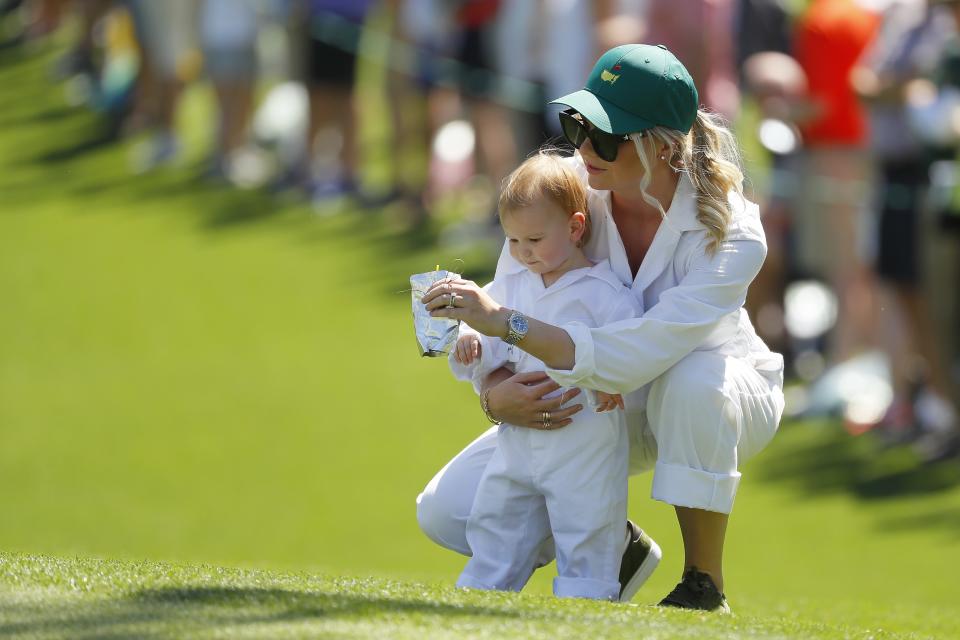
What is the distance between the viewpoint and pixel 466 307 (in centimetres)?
411

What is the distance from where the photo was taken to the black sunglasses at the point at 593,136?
14.1 ft

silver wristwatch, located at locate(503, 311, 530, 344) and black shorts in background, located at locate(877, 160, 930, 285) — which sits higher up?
silver wristwatch, located at locate(503, 311, 530, 344)

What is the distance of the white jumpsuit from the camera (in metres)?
4.17

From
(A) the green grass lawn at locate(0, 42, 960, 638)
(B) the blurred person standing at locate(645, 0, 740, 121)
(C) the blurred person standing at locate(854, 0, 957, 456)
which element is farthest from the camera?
(B) the blurred person standing at locate(645, 0, 740, 121)

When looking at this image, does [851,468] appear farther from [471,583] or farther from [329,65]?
[329,65]

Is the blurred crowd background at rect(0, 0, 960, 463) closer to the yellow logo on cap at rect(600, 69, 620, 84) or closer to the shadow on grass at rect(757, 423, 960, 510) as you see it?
the shadow on grass at rect(757, 423, 960, 510)

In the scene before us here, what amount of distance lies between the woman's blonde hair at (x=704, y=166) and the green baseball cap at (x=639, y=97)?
39 millimetres

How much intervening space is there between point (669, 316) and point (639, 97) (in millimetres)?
563

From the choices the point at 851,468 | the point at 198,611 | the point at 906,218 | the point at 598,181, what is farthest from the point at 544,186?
the point at 906,218

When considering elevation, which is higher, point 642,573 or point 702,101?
point 702,101

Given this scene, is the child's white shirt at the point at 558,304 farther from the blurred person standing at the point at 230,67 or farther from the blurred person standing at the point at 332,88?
the blurred person standing at the point at 230,67

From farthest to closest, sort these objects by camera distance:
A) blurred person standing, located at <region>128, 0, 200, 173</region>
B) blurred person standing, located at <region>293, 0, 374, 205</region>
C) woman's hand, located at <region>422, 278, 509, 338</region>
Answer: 1. blurred person standing, located at <region>128, 0, 200, 173</region>
2. blurred person standing, located at <region>293, 0, 374, 205</region>
3. woman's hand, located at <region>422, 278, 509, 338</region>

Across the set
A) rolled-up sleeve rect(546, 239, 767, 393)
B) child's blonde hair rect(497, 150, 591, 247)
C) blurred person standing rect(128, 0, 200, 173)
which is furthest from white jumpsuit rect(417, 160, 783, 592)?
blurred person standing rect(128, 0, 200, 173)

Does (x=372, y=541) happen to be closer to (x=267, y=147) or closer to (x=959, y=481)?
(x=959, y=481)
